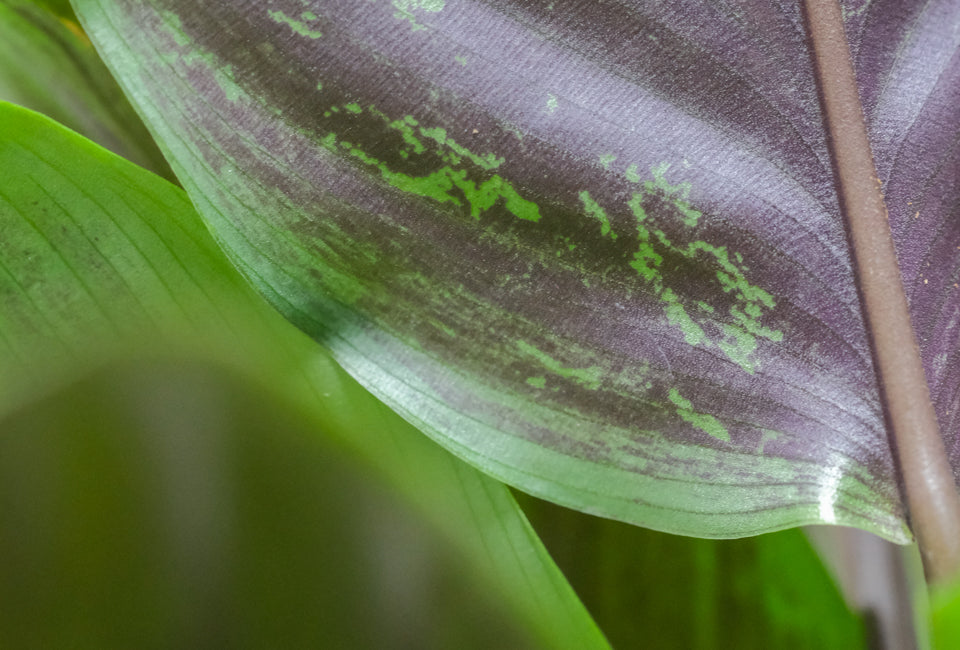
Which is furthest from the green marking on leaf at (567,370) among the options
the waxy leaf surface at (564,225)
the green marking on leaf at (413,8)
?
the green marking on leaf at (413,8)

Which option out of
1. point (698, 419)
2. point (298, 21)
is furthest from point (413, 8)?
point (698, 419)

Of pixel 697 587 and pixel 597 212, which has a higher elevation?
pixel 597 212

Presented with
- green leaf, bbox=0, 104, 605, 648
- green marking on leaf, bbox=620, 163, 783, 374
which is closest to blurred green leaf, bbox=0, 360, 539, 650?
green leaf, bbox=0, 104, 605, 648

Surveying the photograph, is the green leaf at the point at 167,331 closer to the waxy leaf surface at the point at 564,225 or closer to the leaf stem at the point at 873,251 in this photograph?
the waxy leaf surface at the point at 564,225

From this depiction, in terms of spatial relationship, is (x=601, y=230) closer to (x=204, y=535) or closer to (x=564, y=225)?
(x=564, y=225)

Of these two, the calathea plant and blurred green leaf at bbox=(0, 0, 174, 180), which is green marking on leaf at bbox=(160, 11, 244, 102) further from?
blurred green leaf at bbox=(0, 0, 174, 180)

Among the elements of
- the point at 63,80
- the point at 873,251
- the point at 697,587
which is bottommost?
the point at 697,587

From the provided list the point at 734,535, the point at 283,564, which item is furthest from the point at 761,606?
the point at 283,564
